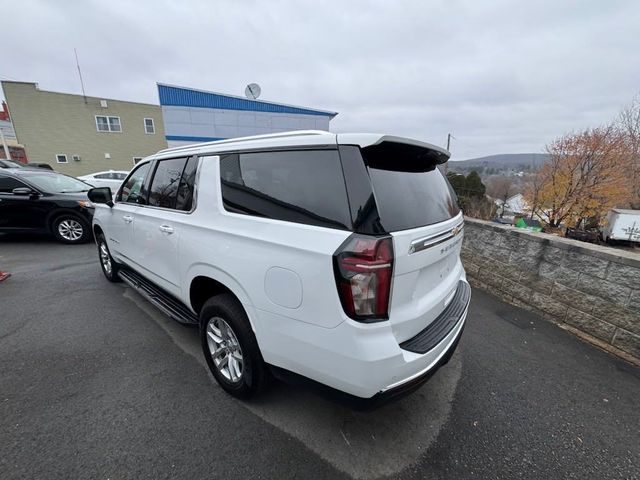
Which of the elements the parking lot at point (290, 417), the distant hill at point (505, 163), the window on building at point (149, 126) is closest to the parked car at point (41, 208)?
the parking lot at point (290, 417)

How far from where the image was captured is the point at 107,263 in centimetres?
420

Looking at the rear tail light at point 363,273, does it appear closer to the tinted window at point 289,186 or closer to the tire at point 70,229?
the tinted window at point 289,186

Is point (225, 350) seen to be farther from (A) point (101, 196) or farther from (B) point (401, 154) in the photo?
(A) point (101, 196)

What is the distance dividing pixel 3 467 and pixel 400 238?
2638 mm

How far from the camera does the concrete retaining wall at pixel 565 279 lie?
108 inches

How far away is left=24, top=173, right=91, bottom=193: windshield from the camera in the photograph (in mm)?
6156

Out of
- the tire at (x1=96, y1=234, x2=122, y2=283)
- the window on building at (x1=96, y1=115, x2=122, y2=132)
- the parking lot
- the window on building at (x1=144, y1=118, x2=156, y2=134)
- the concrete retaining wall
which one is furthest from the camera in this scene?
the window on building at (x1=144, y1=118, x2=156, y2=134)

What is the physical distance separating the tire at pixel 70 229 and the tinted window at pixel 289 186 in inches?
251

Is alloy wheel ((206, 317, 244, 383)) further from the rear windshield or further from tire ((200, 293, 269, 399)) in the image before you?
the rear windshield

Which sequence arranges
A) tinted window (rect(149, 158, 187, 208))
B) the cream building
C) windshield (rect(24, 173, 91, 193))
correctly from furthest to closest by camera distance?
the cream building → windshield (rect(24, 173, 91, 193)) → tinted window (rect(149, 158, 187, 208))

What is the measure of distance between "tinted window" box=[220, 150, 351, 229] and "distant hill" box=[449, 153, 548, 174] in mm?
36606

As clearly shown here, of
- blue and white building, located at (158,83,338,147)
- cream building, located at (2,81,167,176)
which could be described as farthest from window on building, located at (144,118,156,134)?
blue and white building, located at (158,83,338,147)

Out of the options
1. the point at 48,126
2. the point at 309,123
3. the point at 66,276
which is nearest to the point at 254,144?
the point at 66,276

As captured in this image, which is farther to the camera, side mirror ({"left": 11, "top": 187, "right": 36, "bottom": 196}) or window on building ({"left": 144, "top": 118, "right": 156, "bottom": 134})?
window on building ({"left": 144, "top": 118, "right": 156, "bottom": 134})
